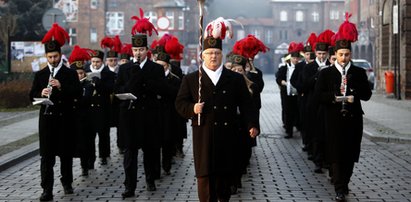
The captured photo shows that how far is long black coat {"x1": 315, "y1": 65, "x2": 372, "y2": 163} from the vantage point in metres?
9.75

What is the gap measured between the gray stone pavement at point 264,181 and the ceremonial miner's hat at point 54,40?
1804mm

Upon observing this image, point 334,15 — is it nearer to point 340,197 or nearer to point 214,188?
point 340,197

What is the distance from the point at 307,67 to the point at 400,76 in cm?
2027

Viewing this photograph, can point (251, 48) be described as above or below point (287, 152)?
above

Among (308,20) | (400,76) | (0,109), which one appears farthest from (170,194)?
(308,20)

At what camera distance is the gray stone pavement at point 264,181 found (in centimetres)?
999

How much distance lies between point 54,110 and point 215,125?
2796 millimetres

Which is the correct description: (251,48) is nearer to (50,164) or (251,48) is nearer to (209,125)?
(50,164)

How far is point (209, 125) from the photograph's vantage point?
7816 mm

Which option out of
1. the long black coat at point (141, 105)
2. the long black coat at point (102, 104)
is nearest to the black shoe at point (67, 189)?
the long black coat at point (141, 105)

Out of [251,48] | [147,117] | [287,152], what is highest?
[251,48]

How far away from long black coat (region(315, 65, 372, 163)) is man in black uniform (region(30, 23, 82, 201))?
121 inches

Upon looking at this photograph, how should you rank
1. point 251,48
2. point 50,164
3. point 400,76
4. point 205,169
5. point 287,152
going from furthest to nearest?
point 400,76 → point 287,152 → point 251,48 → point 50,164 → point 205,169

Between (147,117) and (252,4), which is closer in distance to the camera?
(147,117)
